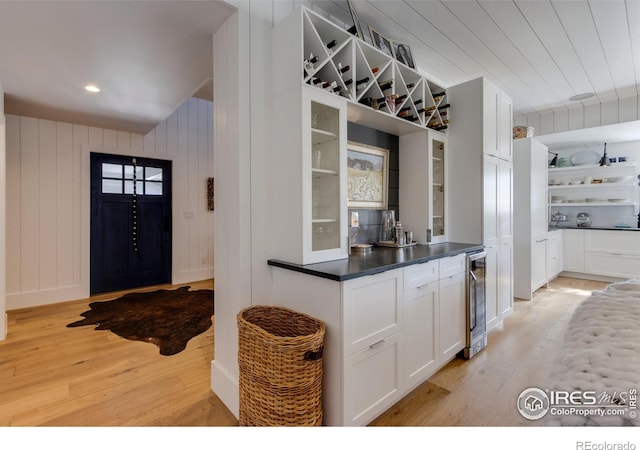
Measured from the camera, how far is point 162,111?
145 inches

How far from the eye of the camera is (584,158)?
543 cm

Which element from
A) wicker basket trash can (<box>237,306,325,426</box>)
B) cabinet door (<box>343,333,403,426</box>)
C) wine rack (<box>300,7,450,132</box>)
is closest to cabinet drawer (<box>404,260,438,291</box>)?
cabinet door (<box>343,333,403,426</box>)

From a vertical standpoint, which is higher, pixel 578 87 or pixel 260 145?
pixel 578 87

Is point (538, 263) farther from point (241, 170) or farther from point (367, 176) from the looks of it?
point (241, 170)

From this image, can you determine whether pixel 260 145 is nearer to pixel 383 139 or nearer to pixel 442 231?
pixel 383 139

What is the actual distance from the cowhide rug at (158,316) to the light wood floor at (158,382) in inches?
4.9

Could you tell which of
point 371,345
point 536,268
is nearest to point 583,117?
point 536,268

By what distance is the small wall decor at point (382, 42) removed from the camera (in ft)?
7.92

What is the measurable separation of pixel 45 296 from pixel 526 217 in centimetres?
631

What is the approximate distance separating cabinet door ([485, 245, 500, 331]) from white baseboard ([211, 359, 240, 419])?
7.34ft

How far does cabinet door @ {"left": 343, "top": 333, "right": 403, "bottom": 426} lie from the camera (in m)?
1.53

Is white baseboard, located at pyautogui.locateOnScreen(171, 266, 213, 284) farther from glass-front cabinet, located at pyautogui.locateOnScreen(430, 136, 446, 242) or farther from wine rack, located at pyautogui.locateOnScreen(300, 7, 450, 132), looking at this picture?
wine rack, located at pyautogui.locateOnScreen(300, 7, 450, 132)
